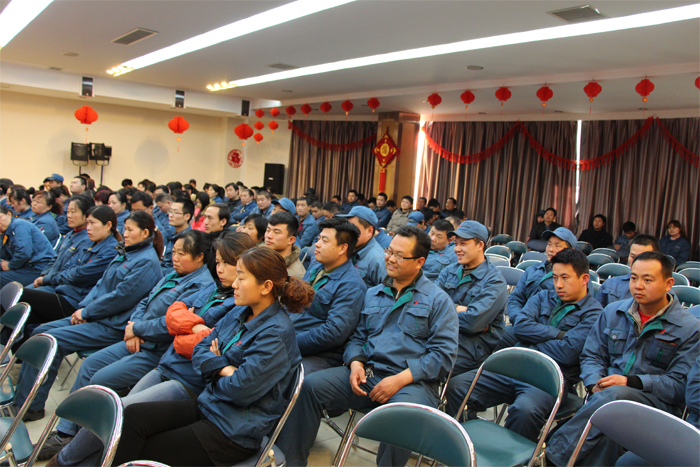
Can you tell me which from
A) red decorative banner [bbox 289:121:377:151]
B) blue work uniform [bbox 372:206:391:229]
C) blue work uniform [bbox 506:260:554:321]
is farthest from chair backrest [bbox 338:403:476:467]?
red decorative banner [bbox 289:121:377:151]

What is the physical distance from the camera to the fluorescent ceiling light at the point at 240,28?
4715 millimetres

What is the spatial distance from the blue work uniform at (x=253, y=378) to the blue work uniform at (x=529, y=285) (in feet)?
6.31

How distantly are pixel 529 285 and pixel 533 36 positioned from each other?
9.58ft

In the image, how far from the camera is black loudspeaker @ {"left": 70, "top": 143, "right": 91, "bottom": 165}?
1151cm

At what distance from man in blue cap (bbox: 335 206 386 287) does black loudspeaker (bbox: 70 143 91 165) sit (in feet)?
33.6

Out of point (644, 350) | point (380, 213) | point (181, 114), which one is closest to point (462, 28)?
point (644, 350)

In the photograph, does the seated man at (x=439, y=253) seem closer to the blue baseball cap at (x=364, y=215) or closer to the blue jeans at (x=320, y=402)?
the blue baseball cap at (x=364, y=215)

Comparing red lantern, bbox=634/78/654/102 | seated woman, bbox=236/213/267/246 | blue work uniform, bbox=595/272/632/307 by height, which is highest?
red lantern, bbox=634/78/654/102

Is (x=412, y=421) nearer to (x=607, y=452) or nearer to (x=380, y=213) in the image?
(x=607, y=452)

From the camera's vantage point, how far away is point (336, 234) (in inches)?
111

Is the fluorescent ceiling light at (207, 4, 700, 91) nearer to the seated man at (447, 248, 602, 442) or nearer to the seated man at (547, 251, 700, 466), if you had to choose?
the seated man at (447, 248, 602, 442)

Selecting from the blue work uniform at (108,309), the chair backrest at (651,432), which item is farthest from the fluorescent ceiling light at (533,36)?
the blue work uniform at (108,309)

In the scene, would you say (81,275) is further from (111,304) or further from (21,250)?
(21,250)

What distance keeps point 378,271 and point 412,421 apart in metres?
1.77
